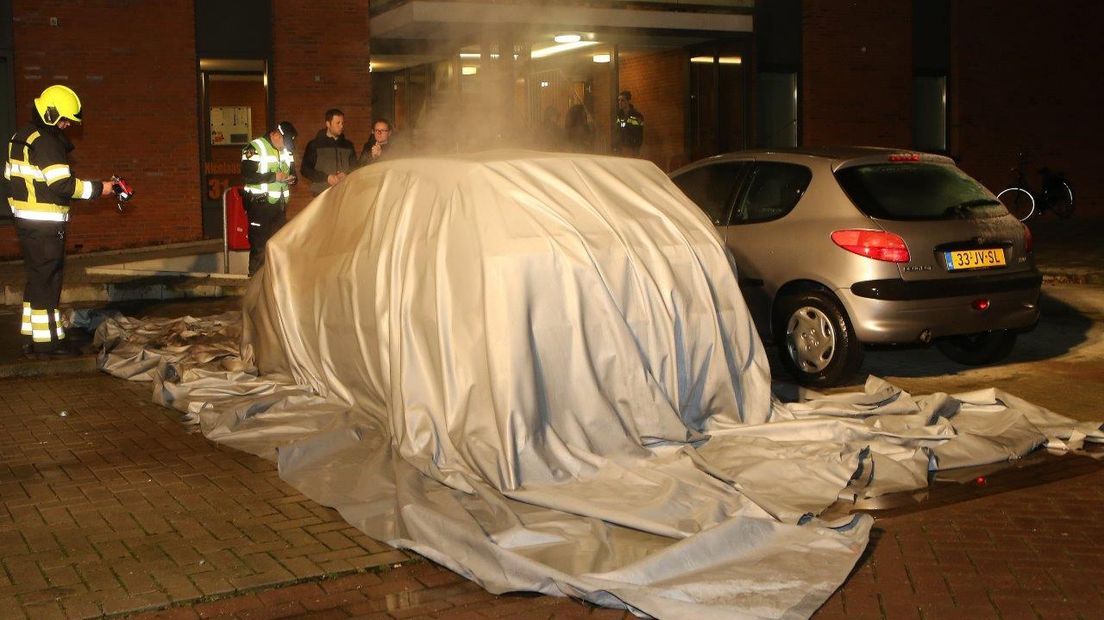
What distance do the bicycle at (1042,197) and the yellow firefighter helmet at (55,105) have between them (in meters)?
17.2

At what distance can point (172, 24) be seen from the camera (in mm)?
16391

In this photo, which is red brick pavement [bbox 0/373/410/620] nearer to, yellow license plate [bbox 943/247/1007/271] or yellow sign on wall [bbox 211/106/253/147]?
yellow license plate [bbox 943/247/1007/271]

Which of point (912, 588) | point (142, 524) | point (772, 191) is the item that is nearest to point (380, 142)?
point (772, 191)

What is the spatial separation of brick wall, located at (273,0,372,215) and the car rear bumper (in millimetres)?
10754

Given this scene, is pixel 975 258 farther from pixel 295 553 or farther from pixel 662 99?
pixel 662 99

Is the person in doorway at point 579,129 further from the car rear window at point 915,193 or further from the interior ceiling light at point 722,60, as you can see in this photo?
the car rear window at point 915,193

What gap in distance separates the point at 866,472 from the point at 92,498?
3.70 metres

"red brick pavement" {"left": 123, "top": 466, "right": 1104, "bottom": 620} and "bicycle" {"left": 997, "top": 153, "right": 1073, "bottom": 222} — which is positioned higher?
"bicycle" {"left": 997, "top": 153, "right": 1073, "bottom": 222}

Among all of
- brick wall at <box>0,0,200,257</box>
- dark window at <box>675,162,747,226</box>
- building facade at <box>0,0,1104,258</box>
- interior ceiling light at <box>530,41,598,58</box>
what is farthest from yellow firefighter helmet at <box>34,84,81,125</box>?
interior ceiling light at <box>530,41,598,58</box>

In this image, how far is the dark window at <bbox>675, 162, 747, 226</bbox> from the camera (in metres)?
9.23

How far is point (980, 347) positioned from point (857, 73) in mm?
13244

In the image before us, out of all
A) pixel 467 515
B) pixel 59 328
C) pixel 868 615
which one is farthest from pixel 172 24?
pixel 868 615

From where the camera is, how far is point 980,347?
940 cm

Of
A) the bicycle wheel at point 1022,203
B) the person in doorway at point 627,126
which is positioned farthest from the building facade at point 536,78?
the bicycle wheel at point 1022,203
